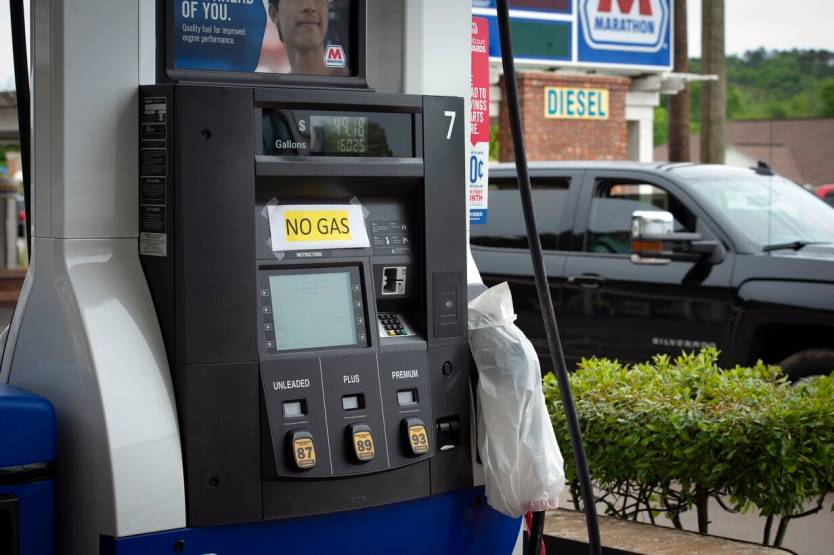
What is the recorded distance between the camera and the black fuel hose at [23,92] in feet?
11.7

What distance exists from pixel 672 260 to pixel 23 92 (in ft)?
17.1

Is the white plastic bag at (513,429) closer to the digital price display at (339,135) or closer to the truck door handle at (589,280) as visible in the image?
the digital price display at (339,135)

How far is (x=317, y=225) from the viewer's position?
333 cm

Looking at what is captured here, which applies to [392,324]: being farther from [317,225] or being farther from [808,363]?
[808,363]

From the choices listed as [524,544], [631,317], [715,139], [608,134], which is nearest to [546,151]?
[608,134]

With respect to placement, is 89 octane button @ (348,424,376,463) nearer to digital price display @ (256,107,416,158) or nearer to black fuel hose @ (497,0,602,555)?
black fuel hose @ (497,0,602,555)

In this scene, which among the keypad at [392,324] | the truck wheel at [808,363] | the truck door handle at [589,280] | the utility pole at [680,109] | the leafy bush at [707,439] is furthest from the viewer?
the utility pole at [680,109]

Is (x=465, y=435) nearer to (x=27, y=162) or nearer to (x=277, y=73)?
(x=277, y=73)

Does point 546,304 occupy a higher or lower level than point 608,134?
lower

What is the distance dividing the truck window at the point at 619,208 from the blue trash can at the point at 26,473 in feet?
19.3

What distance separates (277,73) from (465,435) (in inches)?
44.5

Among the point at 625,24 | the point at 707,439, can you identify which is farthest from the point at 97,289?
the point at 625,24

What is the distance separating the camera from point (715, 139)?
22.0 metres

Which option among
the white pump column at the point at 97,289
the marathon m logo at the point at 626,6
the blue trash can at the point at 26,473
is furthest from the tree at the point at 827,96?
the blue trash can at the point at 26,473
